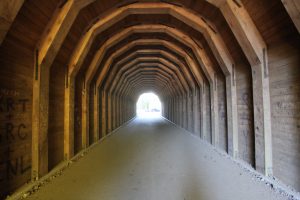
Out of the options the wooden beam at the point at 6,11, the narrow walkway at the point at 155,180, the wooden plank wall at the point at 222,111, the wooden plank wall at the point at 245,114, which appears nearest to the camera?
the wooden beam at the point at 6,11

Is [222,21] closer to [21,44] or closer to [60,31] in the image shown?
[60,31]

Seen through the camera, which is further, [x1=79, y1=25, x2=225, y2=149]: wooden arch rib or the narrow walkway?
[x1=79, y1=25, x2=225, y2=149]: wooden arch rib

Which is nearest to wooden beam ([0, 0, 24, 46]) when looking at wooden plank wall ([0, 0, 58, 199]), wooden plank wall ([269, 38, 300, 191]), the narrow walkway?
wooden plank wall ([0, 0, 58, 199])

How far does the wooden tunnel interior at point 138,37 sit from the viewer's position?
14.4 feet

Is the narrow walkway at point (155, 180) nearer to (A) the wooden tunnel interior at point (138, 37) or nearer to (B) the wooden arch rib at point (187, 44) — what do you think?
(A) the wooden tunnel interior at point (138, 37)

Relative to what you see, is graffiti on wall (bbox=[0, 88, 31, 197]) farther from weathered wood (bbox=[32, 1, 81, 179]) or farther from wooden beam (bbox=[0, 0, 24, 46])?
wooden beam (bbox=[0, 0, 24, 46])

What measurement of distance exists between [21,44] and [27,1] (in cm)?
92

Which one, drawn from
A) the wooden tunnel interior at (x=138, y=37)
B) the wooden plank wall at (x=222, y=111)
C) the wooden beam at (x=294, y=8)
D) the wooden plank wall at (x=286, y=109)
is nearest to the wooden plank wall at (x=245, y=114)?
the wooden tunnel interior at (x=138, y=37)

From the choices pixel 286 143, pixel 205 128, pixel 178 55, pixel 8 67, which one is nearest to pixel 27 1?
pixel 8 67

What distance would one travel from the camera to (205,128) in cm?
1083

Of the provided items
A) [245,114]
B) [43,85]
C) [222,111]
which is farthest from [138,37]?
[245,114]

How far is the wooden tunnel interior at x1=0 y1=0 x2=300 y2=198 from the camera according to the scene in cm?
439

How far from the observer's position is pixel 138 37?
32.7 ft

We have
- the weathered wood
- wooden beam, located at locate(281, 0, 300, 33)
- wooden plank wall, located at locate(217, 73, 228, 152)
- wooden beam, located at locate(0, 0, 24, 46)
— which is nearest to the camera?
wooden beam, located at locate(0, 0, 24, 46)
